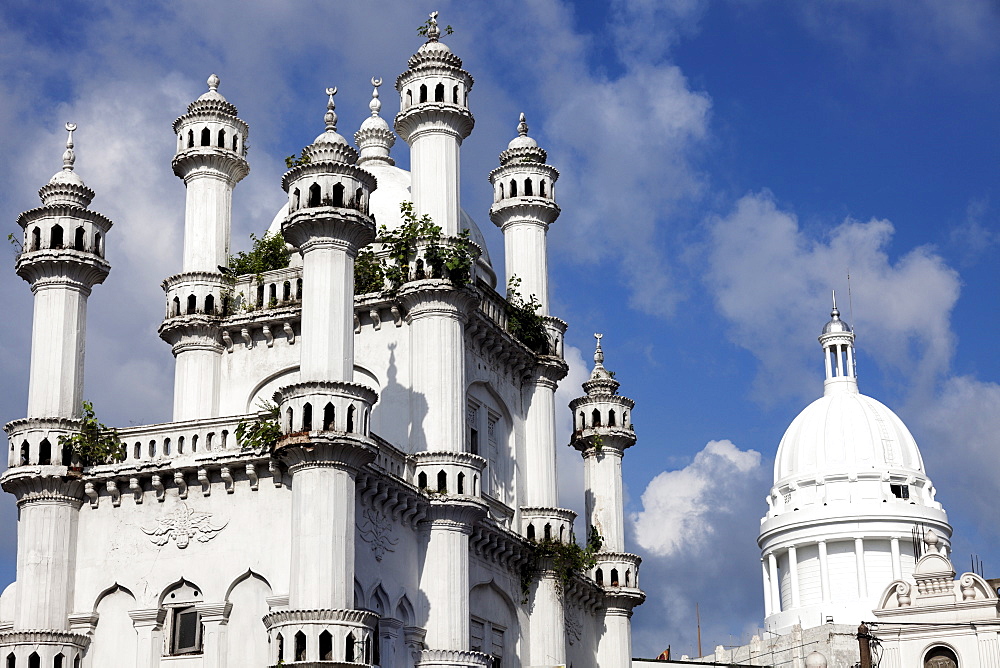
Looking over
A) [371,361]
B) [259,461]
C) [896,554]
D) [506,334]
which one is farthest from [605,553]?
[896,554]

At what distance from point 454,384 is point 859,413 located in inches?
2293

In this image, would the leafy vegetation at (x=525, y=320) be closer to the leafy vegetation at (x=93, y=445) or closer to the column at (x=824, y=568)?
the leafy vegetation at (x=93, y=445)

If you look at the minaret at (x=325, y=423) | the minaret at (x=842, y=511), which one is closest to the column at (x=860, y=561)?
the minaret at (x=842, y=511)

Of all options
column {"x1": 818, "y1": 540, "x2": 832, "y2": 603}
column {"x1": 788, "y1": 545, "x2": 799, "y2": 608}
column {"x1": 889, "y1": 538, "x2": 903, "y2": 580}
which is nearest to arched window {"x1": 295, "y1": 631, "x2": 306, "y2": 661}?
column {"x1": 889, "y1": 538, "x2": 903, "y2": 580}

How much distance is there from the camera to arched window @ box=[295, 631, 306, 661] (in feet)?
105

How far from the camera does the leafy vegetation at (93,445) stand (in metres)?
36.5

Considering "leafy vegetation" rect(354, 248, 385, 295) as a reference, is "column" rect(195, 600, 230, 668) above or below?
below

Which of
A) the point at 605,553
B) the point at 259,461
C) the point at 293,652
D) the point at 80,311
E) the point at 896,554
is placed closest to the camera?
the point at 293,652

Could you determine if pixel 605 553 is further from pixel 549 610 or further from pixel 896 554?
pixel 896 554

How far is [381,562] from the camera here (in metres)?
36.2

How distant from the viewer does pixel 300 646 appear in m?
32.0

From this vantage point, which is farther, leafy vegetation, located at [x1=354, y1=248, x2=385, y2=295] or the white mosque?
leafy vegetation, located at [x1=354, y1=248, x2=385, y2=295]

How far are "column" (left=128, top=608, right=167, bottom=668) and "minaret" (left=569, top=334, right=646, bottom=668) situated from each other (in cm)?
1824

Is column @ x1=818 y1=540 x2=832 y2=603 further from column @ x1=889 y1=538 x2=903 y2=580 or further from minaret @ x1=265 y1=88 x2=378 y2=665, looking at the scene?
minaret @ x1=265 y1=88 x2=378 y2=665
